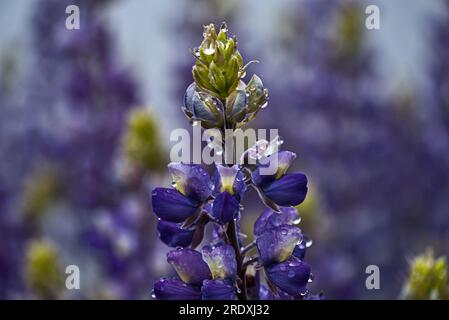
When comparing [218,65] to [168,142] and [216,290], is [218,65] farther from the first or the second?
[168,142]

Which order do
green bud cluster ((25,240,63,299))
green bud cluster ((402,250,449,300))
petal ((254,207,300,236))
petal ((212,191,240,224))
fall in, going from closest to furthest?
petal ((212,191,240,224)) → petal ((254,207,300,236)) → green bud cluster ((402,250,449,300)) → green bud cluster ((25,240,63,299))

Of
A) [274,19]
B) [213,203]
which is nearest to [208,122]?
[213,203]

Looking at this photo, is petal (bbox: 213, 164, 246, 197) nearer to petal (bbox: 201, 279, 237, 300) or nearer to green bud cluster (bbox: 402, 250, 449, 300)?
petal (bbox: 201, 279, 237, 300)

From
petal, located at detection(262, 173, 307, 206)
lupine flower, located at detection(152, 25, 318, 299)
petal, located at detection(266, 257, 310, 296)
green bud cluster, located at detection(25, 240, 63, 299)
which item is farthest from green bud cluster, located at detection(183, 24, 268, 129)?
green bud cluster, located at detection(25, 240, 63, 299)

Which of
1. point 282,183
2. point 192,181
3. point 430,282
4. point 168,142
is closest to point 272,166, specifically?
point 282,183

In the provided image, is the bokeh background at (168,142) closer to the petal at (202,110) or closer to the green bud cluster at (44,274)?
the green bud cluster at (44,274)

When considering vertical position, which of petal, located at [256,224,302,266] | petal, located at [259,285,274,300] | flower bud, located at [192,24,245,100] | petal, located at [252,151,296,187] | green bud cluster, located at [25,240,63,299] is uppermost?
flower bud, located at [192,24,245,100]

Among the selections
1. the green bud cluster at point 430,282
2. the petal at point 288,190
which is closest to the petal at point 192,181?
the petal at point 288,190

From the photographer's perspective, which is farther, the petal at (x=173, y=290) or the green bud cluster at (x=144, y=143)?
the green bud cluster at (x=144, y=143)
